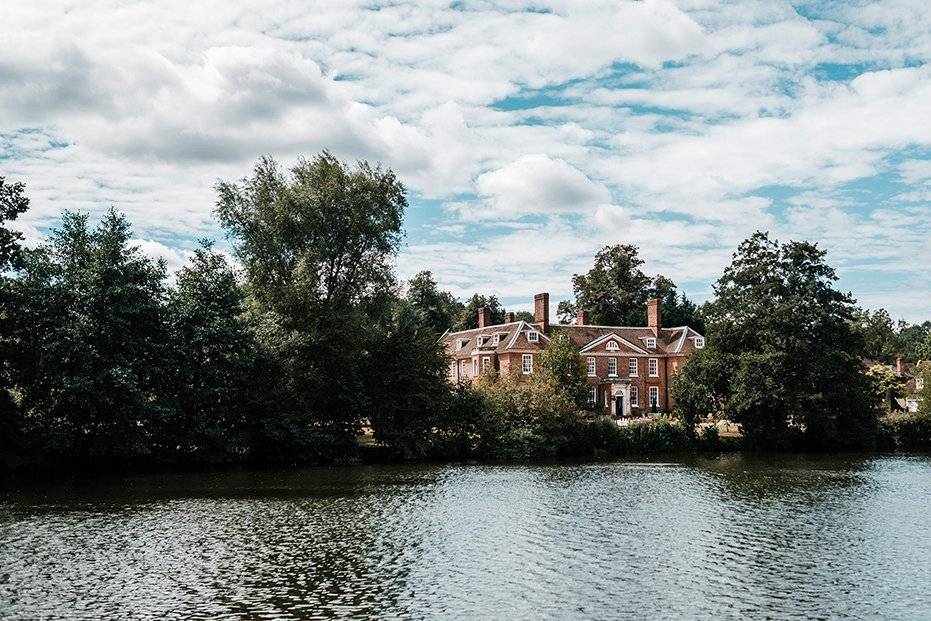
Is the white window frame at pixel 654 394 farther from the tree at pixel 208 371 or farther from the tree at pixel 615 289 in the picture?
the tree at pixel 208 371

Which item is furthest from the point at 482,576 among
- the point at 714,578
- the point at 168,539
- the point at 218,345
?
the point at 218,345

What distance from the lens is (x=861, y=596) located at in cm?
1666

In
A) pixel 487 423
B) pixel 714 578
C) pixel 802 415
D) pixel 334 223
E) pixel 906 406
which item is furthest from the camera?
pixel 906 406

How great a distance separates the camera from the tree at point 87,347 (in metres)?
34.6

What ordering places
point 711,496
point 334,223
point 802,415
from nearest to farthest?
1. point 711,496
2. point 334,223
3. point 802,415

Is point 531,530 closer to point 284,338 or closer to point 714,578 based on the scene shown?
point 714,578

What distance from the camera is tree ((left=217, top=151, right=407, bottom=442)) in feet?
140

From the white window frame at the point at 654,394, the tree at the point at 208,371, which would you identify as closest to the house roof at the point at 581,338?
the white window frame at the point at 654,394

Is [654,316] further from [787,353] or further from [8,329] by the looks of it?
[8,329]

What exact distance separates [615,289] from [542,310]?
79.7 feet

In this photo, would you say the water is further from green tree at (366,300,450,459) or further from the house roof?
the house roof

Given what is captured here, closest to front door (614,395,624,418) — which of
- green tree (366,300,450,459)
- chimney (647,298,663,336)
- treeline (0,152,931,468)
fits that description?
chimney (647,298,663,336)

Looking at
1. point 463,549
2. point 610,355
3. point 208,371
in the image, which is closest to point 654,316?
point 610,355

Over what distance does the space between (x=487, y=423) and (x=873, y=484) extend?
20.4 meters
